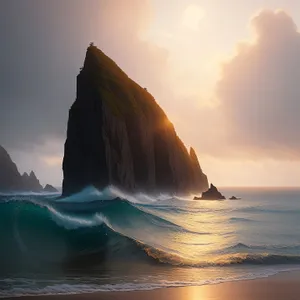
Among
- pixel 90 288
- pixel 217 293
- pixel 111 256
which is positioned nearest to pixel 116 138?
pixel 111 256

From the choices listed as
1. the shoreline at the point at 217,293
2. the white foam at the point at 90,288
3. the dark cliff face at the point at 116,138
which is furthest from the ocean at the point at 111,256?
the dark cliff face at the point at 116,138

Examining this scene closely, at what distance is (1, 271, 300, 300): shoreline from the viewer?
11.1 m

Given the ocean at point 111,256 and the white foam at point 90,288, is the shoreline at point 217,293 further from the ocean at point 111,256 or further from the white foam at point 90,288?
the ocean at point 111,256

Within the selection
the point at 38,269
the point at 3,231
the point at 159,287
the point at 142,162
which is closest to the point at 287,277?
the point at 159,287

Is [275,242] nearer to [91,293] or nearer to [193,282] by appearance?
[193,282]

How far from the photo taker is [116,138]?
92.8 m

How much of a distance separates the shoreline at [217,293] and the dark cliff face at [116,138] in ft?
237

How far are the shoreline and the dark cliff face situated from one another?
72255mm

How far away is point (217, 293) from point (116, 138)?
82090 millimetres

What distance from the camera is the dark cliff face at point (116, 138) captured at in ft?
290

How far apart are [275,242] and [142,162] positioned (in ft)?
271

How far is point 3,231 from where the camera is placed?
22781mm

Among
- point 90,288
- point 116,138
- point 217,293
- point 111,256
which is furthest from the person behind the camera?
point 116,138

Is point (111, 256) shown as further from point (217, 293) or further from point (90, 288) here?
point (217, 293)
